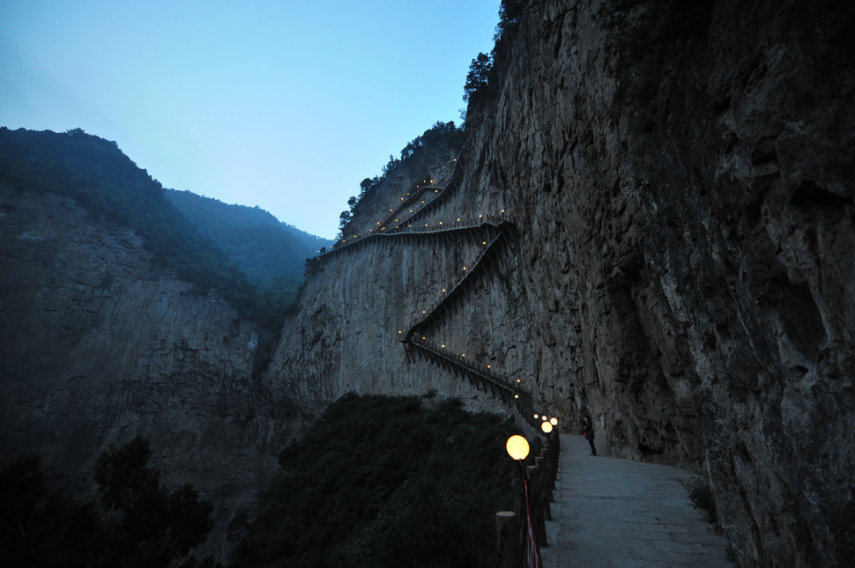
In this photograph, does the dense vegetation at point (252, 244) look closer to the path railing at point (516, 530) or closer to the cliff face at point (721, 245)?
the cliff face at point (721, 245)

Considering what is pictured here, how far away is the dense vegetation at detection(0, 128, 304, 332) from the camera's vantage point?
55844 millimetres

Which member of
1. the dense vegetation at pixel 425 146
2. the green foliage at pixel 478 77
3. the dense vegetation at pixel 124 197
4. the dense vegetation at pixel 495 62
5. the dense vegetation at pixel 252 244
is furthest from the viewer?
the dense vegetation at pixel 252 244

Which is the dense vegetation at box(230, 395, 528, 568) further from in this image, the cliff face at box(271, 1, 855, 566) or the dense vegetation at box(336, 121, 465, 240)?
the dense vegetation at box(336, 121, 465, 240)

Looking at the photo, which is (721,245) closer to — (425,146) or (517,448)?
(517,448)

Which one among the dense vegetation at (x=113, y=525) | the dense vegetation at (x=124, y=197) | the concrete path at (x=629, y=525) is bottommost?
the dense vegetation at (x=113, y=525)

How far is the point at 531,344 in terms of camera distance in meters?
27.1

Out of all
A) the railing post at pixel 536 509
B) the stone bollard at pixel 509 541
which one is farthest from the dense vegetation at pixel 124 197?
the stone bollard at pixel 509 541

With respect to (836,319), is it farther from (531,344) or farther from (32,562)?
(32,562)

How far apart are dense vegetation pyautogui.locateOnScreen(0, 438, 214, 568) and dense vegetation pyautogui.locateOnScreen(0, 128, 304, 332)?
118 ft

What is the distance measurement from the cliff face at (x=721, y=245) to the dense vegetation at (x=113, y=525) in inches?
928

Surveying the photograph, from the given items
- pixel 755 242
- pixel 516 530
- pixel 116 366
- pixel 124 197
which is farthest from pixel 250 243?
pixel 755 242

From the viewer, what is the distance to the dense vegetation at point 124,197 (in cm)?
5584

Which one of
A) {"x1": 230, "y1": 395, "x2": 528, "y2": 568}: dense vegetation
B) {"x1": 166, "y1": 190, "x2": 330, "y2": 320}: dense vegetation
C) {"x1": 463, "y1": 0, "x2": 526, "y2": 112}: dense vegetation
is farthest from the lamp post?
{"x1": 166, "y1": 190, "x2": 330, "y2": 320}: dense vegetation

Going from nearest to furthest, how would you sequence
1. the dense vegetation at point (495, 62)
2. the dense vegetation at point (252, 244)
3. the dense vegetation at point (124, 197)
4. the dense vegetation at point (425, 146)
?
the dense vegetation at point (495, 62) < the dense vegetation at point (425, 146) < the dense vegetation at point (124, 197) < the dense vegetation at point (252, 244)
